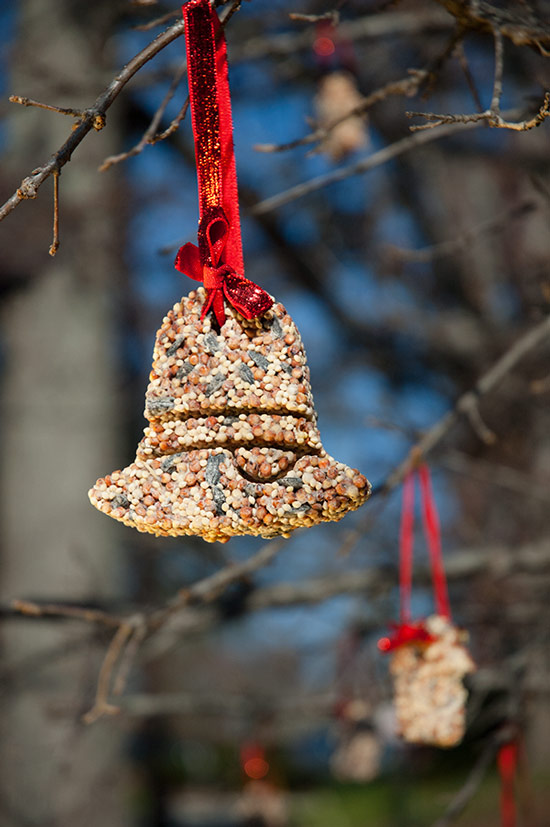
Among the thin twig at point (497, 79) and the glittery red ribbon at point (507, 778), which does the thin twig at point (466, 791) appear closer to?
Answer: the glittery red ribbon at point (507, 778)

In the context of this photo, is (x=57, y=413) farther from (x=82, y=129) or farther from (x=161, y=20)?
(x=82, y=129)

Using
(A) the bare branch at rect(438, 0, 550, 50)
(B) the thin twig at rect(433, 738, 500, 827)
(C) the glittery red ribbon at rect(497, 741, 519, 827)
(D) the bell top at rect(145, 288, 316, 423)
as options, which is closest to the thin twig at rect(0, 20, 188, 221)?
(D) the bell top at rect(145, 288, 316, 423)

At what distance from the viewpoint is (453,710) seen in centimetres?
215

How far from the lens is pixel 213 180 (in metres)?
1.21

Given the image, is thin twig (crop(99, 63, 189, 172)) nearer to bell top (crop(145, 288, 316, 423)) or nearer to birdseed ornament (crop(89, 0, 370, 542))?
birdseed ornament (crop(89, 0, 370, 542))

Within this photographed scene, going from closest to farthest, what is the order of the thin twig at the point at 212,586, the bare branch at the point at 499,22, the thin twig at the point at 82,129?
the thin twig at the point at 82,129 → the bare branch at the point at 499,22 → the thin twig at the point at 212,586

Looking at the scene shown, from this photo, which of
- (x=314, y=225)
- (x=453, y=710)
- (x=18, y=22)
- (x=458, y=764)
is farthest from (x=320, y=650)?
(x=458, y=764)

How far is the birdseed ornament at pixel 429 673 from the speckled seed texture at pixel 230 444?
3.28 feet

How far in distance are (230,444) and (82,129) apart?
455 mm

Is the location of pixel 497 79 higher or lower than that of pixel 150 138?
higher

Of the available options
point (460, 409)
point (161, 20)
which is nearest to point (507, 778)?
point (460, 409)

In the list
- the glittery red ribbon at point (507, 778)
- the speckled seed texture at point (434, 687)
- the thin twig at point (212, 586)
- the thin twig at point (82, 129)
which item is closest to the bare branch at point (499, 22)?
the thin twig at point (82, 129)

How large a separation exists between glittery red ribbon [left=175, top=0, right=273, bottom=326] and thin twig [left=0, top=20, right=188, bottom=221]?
→ 8cm

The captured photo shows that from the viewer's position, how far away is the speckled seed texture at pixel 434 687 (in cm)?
215
